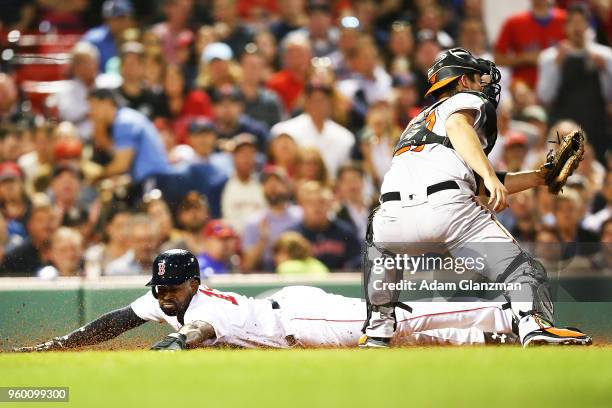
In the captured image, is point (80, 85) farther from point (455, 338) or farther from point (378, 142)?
point (455, 338)

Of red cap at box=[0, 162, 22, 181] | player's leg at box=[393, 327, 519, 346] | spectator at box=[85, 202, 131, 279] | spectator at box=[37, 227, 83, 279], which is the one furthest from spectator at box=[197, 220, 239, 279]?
player's leg at box=[393, 327, 519, 346]

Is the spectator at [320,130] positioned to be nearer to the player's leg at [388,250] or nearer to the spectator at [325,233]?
the spectator at [325,233]

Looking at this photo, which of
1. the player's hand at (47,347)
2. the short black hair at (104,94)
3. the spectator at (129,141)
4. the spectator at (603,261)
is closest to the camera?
the player's hand at (47,347)

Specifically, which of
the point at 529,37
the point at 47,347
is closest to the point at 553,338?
the point at 47,347

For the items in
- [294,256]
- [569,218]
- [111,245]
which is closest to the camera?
[294,256]

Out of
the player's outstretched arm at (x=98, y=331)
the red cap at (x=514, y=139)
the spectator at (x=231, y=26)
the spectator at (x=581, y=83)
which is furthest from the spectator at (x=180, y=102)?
the player's outstretched arm at (x=98, y=331)

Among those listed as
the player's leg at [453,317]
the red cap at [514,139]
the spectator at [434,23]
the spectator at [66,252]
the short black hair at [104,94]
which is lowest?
the player's leg at [453,317]
